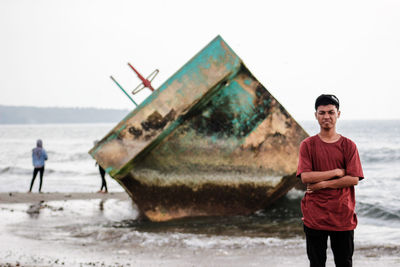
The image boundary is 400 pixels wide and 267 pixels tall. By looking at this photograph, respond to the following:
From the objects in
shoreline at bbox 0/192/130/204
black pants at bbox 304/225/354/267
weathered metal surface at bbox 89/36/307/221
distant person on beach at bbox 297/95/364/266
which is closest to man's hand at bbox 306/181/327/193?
distant person on beach at bbox 297/95/364/266

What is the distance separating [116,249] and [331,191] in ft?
10.3

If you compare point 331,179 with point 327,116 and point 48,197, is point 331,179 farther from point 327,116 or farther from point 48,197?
point 48,197

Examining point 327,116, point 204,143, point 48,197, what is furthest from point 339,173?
point 48,197

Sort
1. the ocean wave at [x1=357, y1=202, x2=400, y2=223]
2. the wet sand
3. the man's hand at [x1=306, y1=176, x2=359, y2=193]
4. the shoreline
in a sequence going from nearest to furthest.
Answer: the man's hand at [x1=306, y1=176, x2=359, y2=193] < the wet sand < the ocean wave at [x1=357, y1=202, x2=400, y2=223] < the shoreline

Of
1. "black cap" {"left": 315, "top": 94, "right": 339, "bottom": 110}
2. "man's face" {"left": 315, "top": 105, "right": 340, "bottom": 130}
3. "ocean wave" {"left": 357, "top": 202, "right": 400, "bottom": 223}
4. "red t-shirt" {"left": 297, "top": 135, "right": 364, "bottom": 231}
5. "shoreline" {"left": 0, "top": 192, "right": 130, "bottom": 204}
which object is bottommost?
"ocean wave" {"left": 357, "top": 202, "right": 400, "bottom": 223}

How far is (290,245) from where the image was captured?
520 centimetres

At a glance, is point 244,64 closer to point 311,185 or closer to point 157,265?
point 157,265

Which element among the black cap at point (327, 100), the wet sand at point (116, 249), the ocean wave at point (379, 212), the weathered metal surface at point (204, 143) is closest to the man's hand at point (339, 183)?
the black cap at point (327, 100)

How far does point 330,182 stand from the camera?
8.22 ft

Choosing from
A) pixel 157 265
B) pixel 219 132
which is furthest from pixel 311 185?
pixel 219 132

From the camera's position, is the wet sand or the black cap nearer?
the black cap

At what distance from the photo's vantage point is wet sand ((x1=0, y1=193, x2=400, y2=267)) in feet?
14.7

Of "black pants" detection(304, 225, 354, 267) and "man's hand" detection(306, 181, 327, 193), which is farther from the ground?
"man's hand" detection(306, 181, 327, 193)

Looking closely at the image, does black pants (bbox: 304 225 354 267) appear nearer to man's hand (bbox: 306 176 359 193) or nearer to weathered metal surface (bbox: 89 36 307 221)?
man's hand (bbox: 306 176 359 193)
